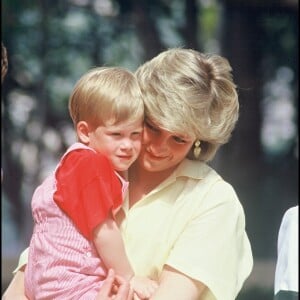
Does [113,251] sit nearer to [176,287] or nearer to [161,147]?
[176,287]

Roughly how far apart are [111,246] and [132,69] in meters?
8.88

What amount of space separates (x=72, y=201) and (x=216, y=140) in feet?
1.28

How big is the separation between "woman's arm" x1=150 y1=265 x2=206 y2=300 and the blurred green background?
8.25m

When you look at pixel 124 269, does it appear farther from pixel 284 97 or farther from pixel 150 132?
pixel 284 97

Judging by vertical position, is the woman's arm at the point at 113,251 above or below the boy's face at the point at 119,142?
below

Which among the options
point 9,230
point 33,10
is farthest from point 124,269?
point 9,230

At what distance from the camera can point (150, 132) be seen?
8.09 ft

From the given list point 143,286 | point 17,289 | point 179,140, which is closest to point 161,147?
point 179,140

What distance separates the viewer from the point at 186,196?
250cm

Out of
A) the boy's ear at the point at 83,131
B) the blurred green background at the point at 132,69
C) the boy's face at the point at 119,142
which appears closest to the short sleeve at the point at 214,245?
the boy's face at the point at 119,142

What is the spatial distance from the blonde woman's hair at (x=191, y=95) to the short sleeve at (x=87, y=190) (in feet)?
0.60

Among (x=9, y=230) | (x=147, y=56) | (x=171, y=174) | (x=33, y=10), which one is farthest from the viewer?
(x=9, y=230)

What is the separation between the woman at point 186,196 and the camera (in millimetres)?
2410

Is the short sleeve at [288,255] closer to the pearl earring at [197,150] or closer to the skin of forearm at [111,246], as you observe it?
the pearl earring at [197,150]
